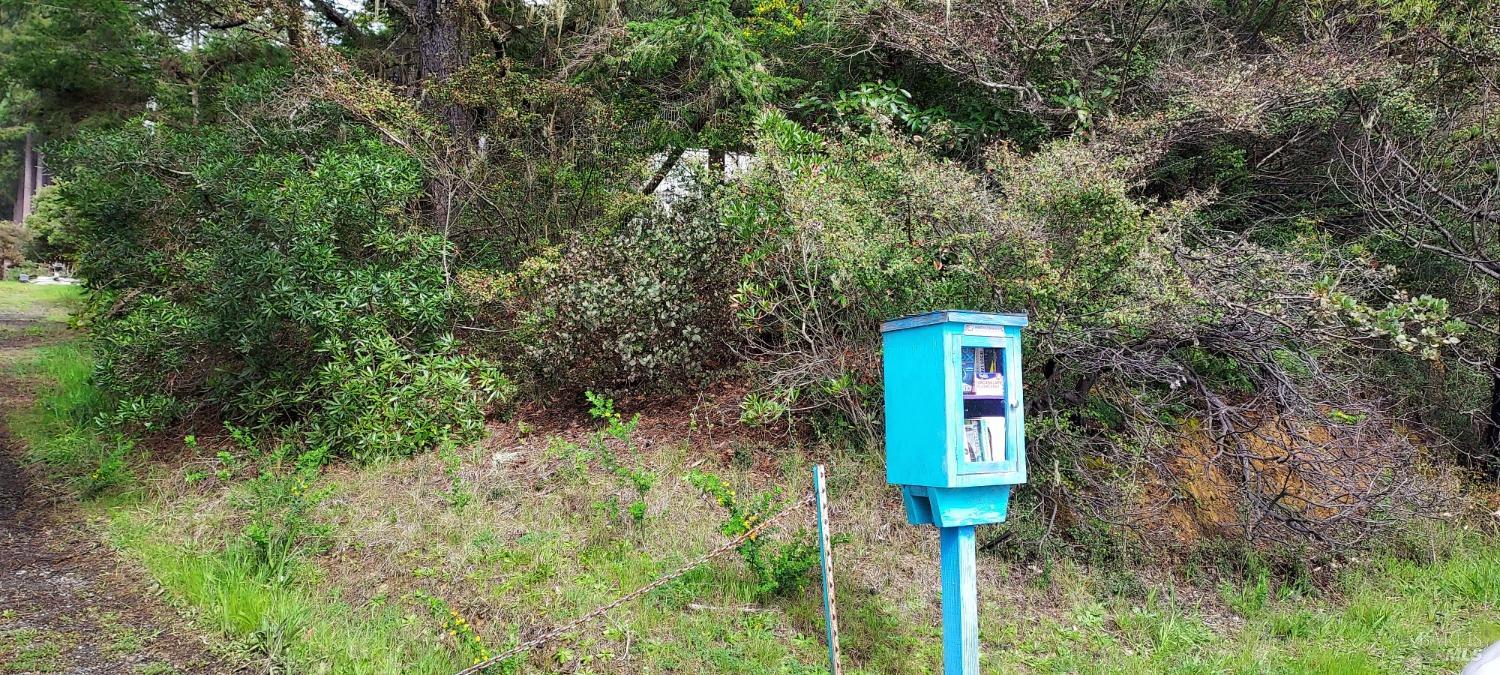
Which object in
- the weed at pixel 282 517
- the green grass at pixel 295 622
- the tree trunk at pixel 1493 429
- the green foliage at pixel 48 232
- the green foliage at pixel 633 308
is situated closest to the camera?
the green grass at pixel 295 622

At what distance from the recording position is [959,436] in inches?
133

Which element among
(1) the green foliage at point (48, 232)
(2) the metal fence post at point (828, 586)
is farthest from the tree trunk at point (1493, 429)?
(1) the green foliage at point (48, 232)

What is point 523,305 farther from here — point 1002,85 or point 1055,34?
point 1055,34

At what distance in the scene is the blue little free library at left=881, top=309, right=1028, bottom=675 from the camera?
3.35m

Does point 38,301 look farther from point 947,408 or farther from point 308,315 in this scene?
point 947,408

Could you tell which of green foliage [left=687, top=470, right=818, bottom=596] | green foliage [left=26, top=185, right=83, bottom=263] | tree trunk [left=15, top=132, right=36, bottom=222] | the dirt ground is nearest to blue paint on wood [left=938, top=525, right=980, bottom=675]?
green foliage [left=687, top=470, right=818, bottom=596]

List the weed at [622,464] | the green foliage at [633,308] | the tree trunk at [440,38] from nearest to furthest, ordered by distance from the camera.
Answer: the weed at [622,464] → the green foliage at [633,308] → the tree trunk at [440,38]

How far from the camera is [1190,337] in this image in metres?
5.44

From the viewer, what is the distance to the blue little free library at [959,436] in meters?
3.35

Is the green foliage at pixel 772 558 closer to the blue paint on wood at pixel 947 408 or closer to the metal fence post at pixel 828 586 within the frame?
the metal fence post at pixel 828 586

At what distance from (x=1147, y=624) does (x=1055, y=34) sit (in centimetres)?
556

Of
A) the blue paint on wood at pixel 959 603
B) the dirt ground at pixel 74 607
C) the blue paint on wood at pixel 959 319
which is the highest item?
the blue paint on wood at pixel 959 319

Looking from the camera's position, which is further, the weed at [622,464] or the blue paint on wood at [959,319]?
the weed at [622,464]

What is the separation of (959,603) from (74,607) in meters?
4.70
